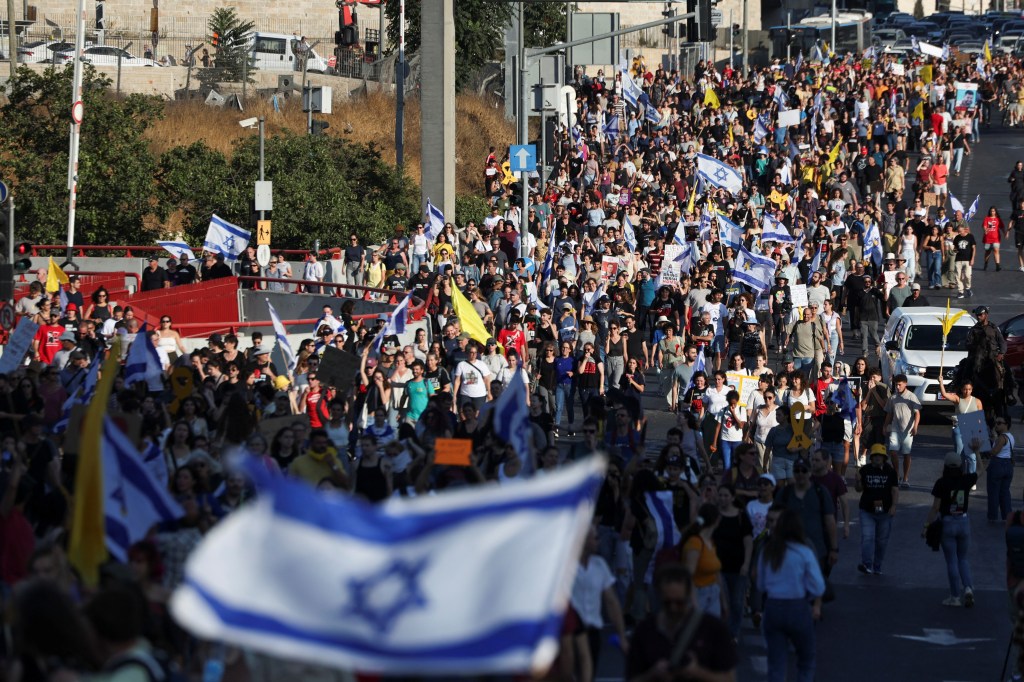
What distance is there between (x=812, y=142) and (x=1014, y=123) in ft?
52.4

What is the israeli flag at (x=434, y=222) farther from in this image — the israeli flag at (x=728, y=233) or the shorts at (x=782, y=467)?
the shorts at (x=782, y=467)

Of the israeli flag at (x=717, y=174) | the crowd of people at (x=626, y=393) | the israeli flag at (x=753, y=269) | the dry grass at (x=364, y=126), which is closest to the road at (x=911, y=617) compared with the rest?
the crowd of people at (x=626, y=393)

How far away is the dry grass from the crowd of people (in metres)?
12.6

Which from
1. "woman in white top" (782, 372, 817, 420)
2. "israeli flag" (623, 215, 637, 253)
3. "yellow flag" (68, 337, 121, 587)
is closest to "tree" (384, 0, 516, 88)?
"israeli flag" (623, 215, 637, 253)

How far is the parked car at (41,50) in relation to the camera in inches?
2462

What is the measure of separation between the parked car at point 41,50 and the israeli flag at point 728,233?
113 feet

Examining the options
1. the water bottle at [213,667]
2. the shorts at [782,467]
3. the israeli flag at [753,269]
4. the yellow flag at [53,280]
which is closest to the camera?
the water bottle at [213,667]

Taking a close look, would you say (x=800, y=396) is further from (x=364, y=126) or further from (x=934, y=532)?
(x=364, y=126)

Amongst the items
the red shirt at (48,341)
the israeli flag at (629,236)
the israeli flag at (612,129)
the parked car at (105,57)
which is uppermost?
the parked car at (105,57)

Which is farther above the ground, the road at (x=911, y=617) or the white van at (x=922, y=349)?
the white van at (x=922, y=349)

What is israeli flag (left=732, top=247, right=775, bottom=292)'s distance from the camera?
28375 millimetres

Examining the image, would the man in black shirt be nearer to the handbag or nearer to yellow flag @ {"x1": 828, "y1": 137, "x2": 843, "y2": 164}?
the handbag

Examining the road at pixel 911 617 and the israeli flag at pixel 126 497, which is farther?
the road at pixel 911 617

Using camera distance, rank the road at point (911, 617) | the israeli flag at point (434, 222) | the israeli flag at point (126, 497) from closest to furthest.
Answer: the israeli flag at point (126, 497) < the road at point (911, 617) < the israeli flag at point (434, 222)
